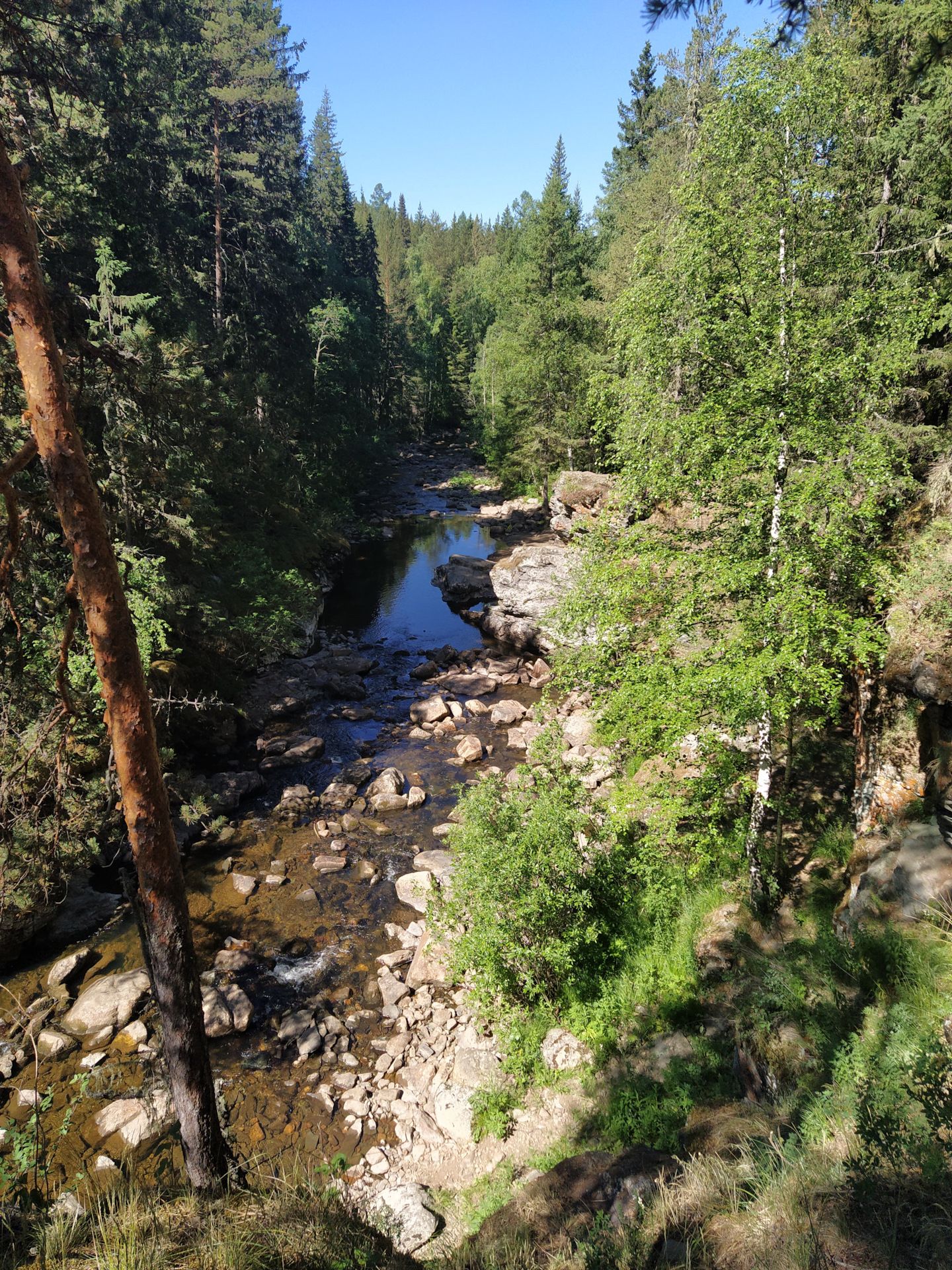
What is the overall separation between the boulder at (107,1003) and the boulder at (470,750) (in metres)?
8.46

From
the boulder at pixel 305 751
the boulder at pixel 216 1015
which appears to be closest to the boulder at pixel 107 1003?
the boulder at pixel 216 1015

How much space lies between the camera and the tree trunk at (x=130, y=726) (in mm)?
4914

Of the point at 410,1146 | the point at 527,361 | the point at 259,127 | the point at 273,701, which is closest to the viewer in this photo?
the point at 410,1146

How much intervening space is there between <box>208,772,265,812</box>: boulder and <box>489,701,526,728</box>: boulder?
21.3 ft

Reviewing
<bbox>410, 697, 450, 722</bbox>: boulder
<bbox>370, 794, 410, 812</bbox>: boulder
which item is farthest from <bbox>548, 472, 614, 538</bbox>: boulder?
<bbox>370, 794, 410, 812</bbox>: boulder

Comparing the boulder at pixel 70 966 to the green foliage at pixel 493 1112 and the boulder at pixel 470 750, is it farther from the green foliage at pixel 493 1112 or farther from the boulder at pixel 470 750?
the boulder at pixel 470 750

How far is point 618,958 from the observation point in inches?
359

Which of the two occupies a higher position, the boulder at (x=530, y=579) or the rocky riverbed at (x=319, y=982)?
the boulder at (x=530, y=579)

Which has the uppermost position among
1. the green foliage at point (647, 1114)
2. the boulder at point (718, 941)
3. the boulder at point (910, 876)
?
the boulder at point (910, 876)

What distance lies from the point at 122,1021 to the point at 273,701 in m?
10.4

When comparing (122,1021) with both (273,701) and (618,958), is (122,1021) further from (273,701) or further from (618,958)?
(273,701)

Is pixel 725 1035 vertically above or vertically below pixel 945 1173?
below

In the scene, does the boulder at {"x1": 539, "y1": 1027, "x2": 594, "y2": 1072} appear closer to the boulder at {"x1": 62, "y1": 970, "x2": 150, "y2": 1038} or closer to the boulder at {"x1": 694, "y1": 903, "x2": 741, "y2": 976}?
the boulder at {"x1": 694, "y1": 903, "x2": 741, "y2": 976}

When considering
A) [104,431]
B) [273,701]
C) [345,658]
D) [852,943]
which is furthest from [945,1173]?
[345,658]
